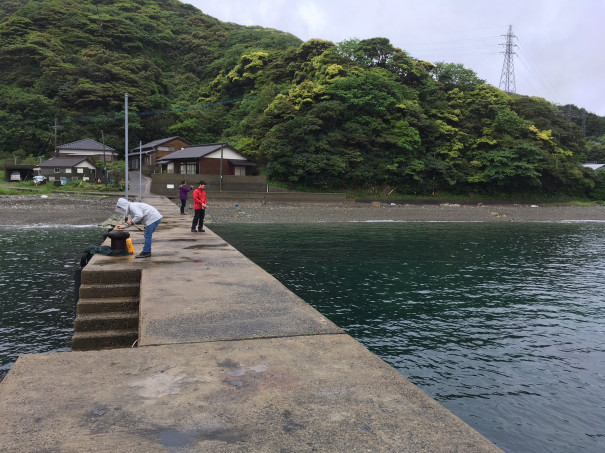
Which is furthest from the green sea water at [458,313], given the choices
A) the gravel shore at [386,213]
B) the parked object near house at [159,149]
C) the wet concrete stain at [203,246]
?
the parked object near house at [159,149]

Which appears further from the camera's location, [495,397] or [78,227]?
[78,227]

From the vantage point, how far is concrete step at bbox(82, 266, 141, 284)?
7.44 meters

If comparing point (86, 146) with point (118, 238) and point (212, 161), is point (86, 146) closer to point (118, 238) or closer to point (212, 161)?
point (212, 161)

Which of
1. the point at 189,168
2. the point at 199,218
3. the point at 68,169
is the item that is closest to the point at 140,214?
the point at 199,218

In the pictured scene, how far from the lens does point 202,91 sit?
70375mm

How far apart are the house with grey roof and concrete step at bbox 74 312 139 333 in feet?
158

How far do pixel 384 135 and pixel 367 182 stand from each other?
5.43 m

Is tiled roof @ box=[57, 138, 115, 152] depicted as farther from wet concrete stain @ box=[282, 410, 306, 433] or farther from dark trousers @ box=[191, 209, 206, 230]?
wet concrete stain @ box=[282, 410, 306, 433]

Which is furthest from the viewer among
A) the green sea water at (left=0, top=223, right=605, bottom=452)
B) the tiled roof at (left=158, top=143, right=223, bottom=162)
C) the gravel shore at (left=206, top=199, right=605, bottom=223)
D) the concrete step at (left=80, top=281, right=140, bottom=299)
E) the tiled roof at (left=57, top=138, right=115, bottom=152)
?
the tiled roof at (left=57, top=138, right=115, bottom=152)

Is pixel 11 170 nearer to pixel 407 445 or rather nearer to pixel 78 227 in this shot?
pixel 78 227

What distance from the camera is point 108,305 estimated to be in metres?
7.10

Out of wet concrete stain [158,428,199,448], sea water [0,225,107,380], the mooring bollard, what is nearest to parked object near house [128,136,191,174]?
sea water [0,225,107,380]

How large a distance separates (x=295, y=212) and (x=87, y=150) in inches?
1250

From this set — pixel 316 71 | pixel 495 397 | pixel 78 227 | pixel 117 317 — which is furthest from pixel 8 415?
pixel 316 71
